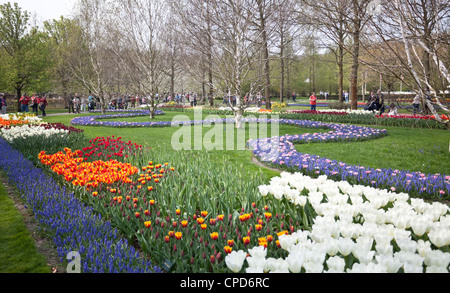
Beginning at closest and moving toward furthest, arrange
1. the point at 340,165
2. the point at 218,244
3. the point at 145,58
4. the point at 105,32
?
the point at 218,244 < the point at 340,165 < the point at 145,58 < the point at 105,32

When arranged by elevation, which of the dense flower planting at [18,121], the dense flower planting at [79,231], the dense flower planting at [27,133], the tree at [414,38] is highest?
the tree at [414,38]

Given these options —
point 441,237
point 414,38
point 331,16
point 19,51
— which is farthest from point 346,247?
point 19,51

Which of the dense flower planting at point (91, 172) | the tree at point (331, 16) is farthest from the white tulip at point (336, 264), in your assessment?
the dense flower planting at point (91, 172)

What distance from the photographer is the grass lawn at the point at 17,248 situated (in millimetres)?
2986

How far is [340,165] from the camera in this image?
601 centimetres

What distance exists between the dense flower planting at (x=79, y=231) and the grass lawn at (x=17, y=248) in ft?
0.67

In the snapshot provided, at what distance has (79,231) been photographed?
322cm

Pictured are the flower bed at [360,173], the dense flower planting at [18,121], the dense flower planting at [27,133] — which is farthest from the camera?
the dense flower planting at [18,121]

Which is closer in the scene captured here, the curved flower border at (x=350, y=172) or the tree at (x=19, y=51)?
the curved flower border at (x=350, y=172)

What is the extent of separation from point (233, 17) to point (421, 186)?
27.7ft

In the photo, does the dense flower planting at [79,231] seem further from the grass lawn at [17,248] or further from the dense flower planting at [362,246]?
the dense flower planting at [362,246]

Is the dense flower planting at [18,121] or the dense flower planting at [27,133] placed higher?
the dense flower planting at [18,121]
